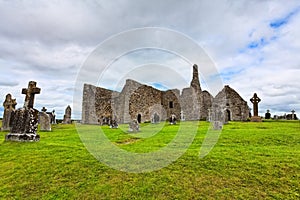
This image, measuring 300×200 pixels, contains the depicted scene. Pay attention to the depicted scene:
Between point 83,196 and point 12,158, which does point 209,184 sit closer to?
point 83,196

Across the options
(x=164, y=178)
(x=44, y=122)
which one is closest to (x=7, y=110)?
(x=44, y=122)

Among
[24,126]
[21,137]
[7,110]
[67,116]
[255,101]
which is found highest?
[255,101]

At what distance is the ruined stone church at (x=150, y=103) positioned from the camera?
1506 inches

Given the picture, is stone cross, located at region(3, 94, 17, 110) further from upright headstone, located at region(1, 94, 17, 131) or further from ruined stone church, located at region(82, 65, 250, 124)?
ruined stone church, located at region(82, 65, 250, 124)

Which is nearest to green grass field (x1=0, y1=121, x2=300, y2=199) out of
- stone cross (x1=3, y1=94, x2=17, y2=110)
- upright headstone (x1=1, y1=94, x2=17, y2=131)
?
upright headstone (x1=1, y1=94, x2=17, y2=131)

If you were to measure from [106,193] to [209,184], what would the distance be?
8.32ft

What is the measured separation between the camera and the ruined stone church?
1506 inches

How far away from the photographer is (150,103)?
45.2m

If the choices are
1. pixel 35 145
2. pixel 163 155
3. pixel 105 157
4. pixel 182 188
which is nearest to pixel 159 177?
pixel 182 188

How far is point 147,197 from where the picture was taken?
5.26 m

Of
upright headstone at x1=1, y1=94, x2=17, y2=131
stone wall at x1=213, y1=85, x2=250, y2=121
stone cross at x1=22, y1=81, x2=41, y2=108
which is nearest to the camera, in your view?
stone cross at x1=22, y1=81, x2=41, y2=108

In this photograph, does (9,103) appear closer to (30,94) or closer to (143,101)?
(30,94)

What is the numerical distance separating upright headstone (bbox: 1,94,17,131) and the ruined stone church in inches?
700

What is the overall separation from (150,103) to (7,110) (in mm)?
29995
